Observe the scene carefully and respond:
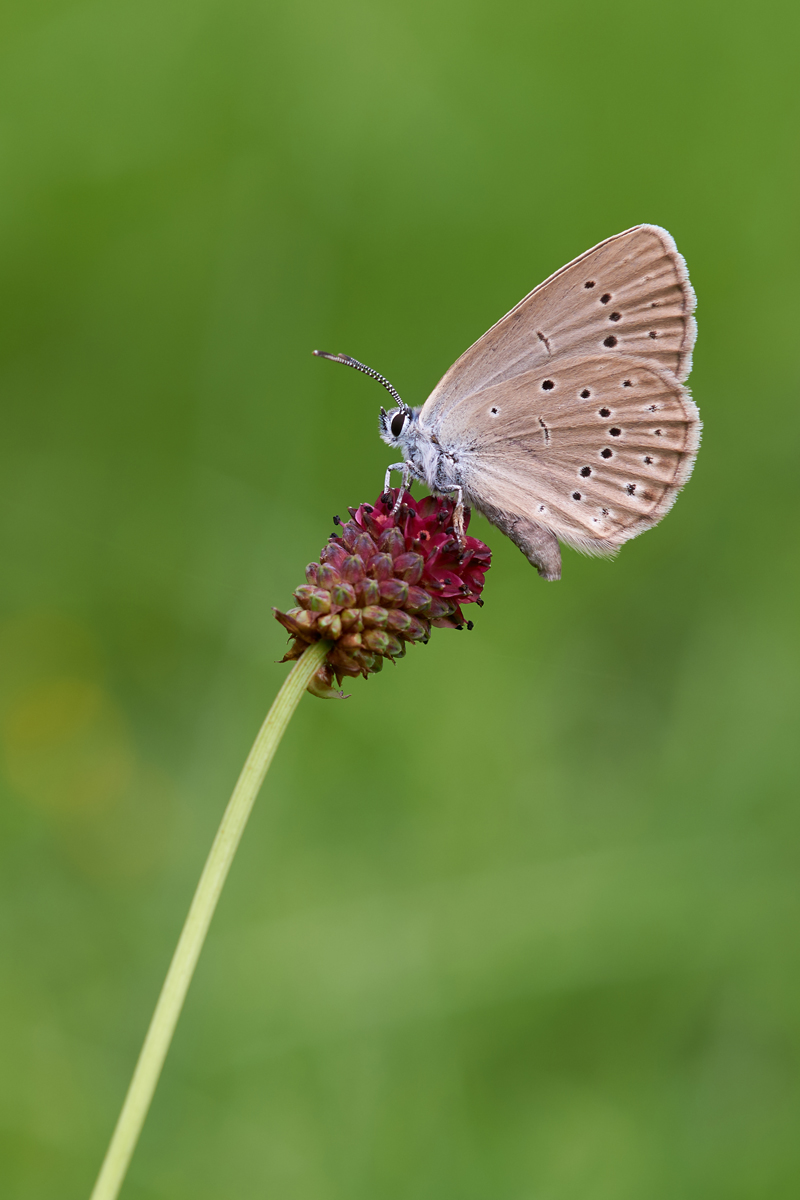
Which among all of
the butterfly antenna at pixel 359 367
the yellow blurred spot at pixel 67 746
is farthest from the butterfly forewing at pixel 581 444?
the yellow blurred spot at pixel 67 746

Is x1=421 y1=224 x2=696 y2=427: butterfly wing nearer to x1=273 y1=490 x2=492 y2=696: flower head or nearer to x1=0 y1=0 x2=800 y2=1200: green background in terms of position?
x1=273 y1=490 x2=492 y2=696: flower head

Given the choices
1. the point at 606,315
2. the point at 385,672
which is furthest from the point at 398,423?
the point at 385,672

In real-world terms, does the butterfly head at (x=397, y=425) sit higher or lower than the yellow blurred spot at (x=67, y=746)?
higher

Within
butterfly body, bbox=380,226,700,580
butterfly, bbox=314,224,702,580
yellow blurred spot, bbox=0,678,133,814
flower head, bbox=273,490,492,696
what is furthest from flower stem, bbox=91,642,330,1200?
yellow blurred spot, bbox=0,678,133,814

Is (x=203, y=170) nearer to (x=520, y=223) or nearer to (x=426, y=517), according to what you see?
(x=520, y=223)

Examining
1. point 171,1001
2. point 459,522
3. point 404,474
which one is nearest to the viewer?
point 171,1001

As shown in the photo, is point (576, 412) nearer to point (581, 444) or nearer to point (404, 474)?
point (581, 444)

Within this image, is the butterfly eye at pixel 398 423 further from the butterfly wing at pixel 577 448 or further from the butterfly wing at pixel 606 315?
the butterfly wing at pixel 606 315
